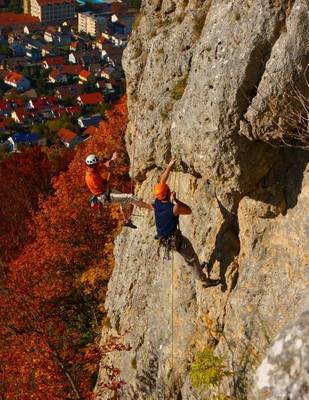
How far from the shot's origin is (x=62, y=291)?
26.5 metres

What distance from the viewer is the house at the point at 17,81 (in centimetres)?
13062

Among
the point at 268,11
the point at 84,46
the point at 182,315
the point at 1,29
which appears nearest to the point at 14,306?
the point at 182,315

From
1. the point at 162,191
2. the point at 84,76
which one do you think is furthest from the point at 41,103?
the point at 162,191

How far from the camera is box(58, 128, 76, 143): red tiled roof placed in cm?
9325

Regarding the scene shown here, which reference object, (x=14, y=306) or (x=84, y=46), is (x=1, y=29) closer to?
(x=84, y=46)

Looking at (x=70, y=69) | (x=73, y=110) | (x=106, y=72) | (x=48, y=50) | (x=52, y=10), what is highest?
(x=73, y=110)

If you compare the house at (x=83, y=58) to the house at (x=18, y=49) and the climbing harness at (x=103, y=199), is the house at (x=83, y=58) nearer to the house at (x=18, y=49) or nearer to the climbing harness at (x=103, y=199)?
the house at (x=18, y=49)

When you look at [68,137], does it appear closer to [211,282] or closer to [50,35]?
[211,282]

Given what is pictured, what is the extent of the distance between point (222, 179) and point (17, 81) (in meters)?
127

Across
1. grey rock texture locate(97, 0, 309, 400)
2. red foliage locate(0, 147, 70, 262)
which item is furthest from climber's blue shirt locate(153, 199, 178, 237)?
red foliage locate(0, 147, 70, 262)

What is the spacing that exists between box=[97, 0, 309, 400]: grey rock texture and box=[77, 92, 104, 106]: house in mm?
104523

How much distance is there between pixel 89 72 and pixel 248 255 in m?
134

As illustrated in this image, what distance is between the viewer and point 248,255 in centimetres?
1227

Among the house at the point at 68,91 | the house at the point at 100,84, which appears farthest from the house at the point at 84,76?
the house at the point at 68,91
